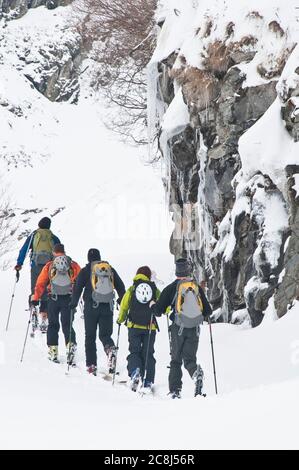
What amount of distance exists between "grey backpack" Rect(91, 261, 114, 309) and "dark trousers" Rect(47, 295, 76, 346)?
0.77 m

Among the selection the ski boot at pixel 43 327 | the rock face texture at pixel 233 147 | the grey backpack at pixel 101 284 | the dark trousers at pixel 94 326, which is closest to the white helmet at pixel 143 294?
the grey backpack at pixel 101 284

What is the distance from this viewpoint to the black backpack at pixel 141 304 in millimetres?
8430

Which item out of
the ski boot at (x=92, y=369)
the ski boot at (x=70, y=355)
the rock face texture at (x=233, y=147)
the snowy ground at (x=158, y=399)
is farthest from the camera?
the rock face texture at (x=233, y=147)

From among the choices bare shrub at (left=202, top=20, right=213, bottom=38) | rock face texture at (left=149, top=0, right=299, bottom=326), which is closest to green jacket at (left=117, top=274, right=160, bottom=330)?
rock face texture at (left=149, top=0, right=299, bottom=326)

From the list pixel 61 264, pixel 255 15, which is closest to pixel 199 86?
pixel 255 15

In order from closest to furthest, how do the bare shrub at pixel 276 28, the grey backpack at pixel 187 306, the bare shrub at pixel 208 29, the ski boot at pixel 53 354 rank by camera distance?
1. the grey backpack at pixel 187 306
2. the ski boot at pixel 53 354
3. the bare shrub at pixel 276 28
4. the bare shrub at pixel 208 29

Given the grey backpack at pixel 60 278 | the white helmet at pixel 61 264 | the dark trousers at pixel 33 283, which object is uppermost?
the dark trousers at pixel 33 283

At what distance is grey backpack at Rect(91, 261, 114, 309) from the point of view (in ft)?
29.6

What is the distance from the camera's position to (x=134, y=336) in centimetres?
850

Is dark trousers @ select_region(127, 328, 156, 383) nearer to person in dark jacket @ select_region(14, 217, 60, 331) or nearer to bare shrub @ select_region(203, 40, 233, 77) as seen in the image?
person in dark jacket @ select_region(14, 217, 60, 331)

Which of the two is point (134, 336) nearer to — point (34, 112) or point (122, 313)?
point (122, 313)

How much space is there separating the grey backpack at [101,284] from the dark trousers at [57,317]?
765 millimetres

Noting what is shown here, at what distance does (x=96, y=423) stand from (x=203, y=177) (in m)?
9.06

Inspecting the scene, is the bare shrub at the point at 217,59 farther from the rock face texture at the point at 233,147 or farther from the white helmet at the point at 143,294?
the white helmet at the point at 143,294
